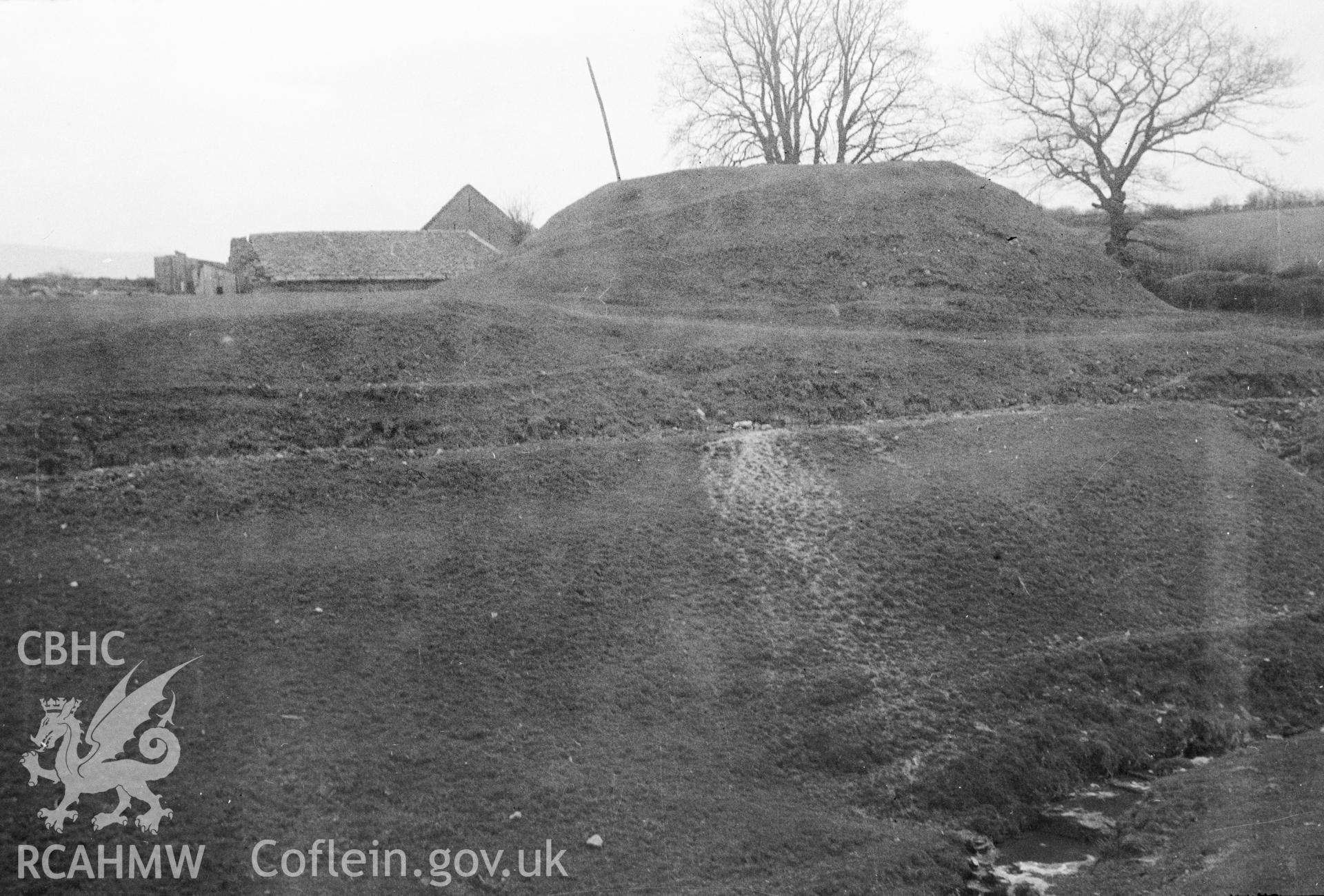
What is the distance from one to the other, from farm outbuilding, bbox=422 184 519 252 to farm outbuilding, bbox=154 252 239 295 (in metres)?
17.4

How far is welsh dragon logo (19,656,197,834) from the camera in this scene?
850 centimetres

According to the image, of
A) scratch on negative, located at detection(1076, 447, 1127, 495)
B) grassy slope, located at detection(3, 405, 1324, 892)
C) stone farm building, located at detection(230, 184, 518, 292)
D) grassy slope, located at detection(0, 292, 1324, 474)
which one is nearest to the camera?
grassy slope, located at detection(3, 405, 1324, 892)

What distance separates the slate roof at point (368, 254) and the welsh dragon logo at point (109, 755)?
2290 cm

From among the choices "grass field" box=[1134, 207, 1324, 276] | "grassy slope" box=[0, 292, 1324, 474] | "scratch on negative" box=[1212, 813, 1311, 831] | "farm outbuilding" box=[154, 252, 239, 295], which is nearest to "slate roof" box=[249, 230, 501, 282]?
"farm outbuilding" box=[154, 252, 239, 295]

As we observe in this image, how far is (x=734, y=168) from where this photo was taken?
112 ft

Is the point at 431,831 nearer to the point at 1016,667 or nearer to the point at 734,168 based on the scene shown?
the point at 1016,667

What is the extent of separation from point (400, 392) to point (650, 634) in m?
6.89

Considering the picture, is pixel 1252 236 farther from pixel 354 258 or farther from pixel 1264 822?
pixel 1264 822

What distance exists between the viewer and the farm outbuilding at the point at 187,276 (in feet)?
85.6

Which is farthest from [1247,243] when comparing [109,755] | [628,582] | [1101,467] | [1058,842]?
[109,755]

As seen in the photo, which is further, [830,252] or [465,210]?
[465,210]

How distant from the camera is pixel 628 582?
12492mm

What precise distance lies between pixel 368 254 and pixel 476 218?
12.2 metres

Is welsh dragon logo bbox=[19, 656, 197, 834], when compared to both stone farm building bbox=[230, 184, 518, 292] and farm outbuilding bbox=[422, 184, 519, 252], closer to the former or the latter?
stone farm building bbox=[230, 184, 518, 292]
